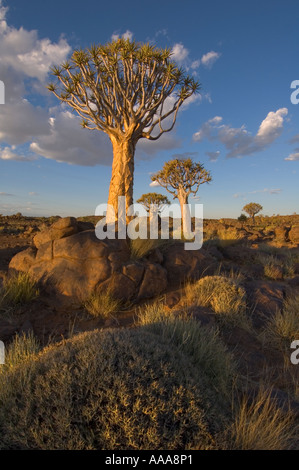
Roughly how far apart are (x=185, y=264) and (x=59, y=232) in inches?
127

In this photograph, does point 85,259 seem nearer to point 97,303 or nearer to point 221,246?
point 97,303

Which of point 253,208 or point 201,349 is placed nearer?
point 201,349

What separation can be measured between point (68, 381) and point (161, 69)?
9682 mm

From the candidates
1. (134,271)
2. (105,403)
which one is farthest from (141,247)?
(105,403)

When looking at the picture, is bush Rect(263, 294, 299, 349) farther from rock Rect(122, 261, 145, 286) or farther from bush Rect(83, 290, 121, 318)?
bush Rect(83, 290, 121, 318)

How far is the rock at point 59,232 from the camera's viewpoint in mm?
6383

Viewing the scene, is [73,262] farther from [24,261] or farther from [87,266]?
[24,261]

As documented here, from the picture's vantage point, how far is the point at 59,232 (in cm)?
638

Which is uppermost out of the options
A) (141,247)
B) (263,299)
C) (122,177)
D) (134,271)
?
(122,177)

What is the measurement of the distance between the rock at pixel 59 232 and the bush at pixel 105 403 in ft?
13.5

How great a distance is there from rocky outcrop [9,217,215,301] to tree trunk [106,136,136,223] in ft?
7.08

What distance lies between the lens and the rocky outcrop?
223 inches
